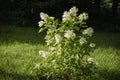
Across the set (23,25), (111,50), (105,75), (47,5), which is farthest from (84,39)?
(47,5)

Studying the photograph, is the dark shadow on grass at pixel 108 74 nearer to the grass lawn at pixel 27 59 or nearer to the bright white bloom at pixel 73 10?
the grass lawn at pixel 27 59

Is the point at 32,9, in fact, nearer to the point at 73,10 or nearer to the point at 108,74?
the point at 108,74

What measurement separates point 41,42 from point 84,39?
592 centimetres

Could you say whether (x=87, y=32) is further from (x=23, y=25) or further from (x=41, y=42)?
(x=23, y=25)

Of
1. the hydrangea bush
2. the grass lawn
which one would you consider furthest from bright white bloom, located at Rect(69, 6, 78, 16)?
the grass lawn

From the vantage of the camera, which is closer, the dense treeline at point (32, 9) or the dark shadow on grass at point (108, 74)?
the dark shadow on grass at point (108, 74)

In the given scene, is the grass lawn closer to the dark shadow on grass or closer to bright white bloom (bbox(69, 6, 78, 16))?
the dark shadow on grass

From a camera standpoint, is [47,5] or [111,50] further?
[47,5]

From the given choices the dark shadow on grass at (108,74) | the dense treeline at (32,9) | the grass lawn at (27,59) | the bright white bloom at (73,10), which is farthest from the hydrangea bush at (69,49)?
the dense treeline at (32,9)

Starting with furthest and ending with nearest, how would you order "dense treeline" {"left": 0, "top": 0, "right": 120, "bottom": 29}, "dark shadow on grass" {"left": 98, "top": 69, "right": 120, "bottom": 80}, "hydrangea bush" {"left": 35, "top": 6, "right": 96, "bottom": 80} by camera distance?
"dense treeline" {"left": 0, "top": 0, "right": 120, "bottom": 29} < "dark shadow on grass" {"left": 98, "top": 69, "right": 120, "bottom": 80} < "hydrangea bush" {"left": 35, "top": 6, "right": 96, "bottom": 80}

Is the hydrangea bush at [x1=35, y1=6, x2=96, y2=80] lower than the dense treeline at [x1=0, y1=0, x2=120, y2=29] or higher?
lower

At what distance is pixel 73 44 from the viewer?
21.0ft

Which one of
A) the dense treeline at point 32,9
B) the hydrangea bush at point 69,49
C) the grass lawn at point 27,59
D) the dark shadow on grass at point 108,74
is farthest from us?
the dense treeline at point 32,9

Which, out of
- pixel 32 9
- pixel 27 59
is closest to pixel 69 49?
pixel 27 59
